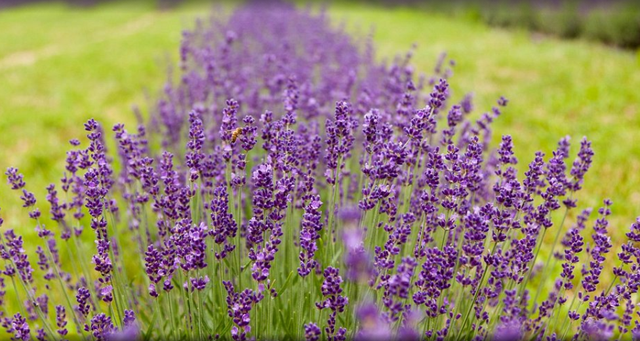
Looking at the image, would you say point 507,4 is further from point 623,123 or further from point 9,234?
point 9,234

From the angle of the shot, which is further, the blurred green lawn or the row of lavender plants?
the blurred green lawn

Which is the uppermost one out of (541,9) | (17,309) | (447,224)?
(541,9)

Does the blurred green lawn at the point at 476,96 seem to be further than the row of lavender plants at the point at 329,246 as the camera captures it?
Yes

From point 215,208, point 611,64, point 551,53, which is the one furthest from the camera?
point 551,53

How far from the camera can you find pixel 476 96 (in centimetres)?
759

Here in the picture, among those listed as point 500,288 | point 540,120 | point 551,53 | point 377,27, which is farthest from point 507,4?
point 500,288

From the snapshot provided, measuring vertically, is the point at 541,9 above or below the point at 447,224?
above

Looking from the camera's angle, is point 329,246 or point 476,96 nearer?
point 329,246

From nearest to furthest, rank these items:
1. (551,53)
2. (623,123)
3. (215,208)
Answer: (215,208) < (623,123) < (551,53)

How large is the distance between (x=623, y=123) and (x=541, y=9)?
1540cm

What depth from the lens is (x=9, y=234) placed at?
2.04 meters

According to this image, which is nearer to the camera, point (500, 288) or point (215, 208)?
point (215, 208)

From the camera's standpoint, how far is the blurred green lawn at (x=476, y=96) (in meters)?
5.05

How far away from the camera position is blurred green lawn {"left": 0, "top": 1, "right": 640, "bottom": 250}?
5046mm
